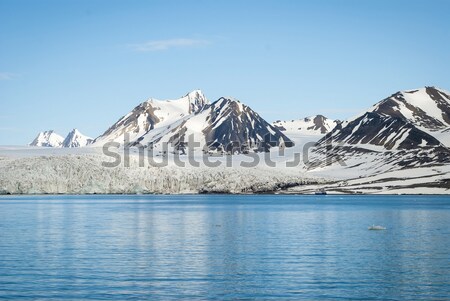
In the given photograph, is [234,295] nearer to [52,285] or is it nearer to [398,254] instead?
[52,285]

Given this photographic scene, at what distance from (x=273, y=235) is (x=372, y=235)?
11951 millimetres

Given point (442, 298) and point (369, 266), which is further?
point (369, 266)

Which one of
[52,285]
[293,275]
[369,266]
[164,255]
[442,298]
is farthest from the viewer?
[164,255]

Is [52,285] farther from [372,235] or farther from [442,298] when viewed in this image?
[372,235]

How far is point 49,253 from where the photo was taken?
205 feet

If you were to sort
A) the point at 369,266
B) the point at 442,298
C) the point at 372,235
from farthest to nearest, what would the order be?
the point at 372,235
the point at 369,266
the point at 442,298

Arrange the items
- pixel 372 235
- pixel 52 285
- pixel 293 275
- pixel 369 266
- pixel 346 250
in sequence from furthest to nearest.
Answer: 1. pixel 372 235
2. pixel 346 250
3. pixel 369 266
4. pixel 293 275
5. pixel 52 285

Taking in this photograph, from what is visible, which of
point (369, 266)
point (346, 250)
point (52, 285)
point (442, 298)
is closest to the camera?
point (442, 298)

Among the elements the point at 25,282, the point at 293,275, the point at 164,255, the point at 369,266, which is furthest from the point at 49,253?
the point at 369,266

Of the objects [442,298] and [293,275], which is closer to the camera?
[442,298]

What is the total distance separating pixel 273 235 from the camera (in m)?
82.1

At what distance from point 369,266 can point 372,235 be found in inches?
1101

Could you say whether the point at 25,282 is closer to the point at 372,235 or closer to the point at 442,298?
the point at 442,298

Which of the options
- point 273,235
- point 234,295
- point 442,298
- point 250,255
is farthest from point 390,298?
point 273,235
